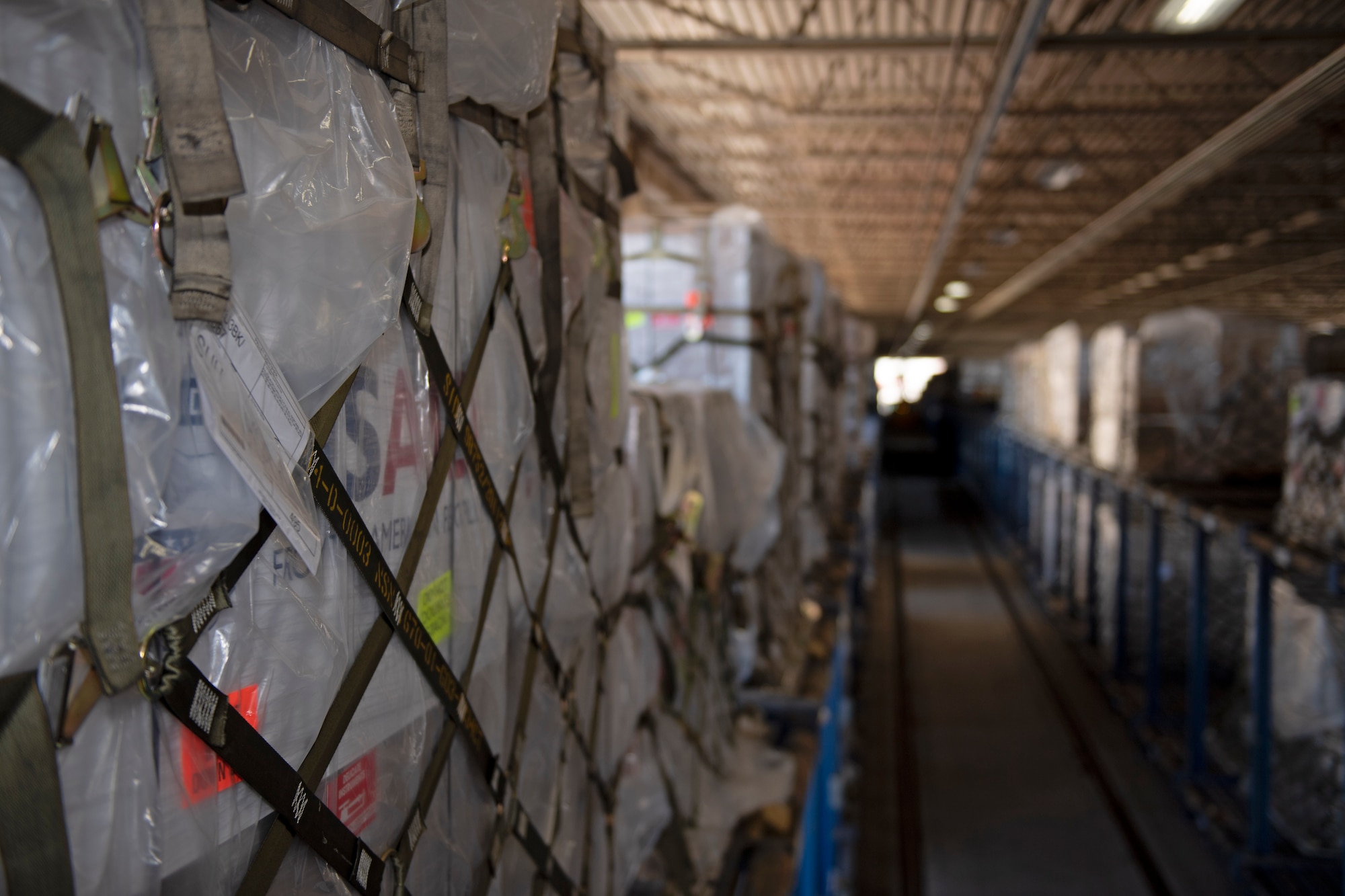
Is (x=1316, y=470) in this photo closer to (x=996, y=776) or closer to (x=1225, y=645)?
(x=1225, y=645)

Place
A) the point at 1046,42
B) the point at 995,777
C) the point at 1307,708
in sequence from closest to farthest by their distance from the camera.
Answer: the point at 1307,708 < the point at 1046,42 < the point at 995,777

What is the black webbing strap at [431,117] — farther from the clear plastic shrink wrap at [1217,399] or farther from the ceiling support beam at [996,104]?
the clear plastic shrink wrap at [1217,399]

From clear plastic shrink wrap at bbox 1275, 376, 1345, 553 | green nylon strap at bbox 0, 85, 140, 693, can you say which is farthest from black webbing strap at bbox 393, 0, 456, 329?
clear plastic shrink wrap at bbox 1275, 376, 1345, 553

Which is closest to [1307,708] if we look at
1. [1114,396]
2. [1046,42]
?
[1114,396]

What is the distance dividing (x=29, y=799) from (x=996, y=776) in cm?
776

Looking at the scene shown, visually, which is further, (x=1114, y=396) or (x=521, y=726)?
(x=1114, y=396)

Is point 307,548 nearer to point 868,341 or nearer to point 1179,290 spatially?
point 868,341

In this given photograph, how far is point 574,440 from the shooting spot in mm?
1932

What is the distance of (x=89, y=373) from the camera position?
0.76 metres

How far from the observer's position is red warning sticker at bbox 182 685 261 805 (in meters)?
0.92

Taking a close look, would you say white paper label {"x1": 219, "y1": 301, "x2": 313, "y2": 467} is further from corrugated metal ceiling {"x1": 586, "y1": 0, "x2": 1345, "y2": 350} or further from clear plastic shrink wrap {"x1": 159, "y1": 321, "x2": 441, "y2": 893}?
corrugated metal ceiling {"x1": 586, "y1": 0, "x2": 1345, "y2": 350}

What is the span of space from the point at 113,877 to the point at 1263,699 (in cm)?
565

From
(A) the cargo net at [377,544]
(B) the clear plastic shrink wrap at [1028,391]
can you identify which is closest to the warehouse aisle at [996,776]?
(B) the clear plastic shrink wrap at [1028,391]

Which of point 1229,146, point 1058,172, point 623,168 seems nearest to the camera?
point 623,168
